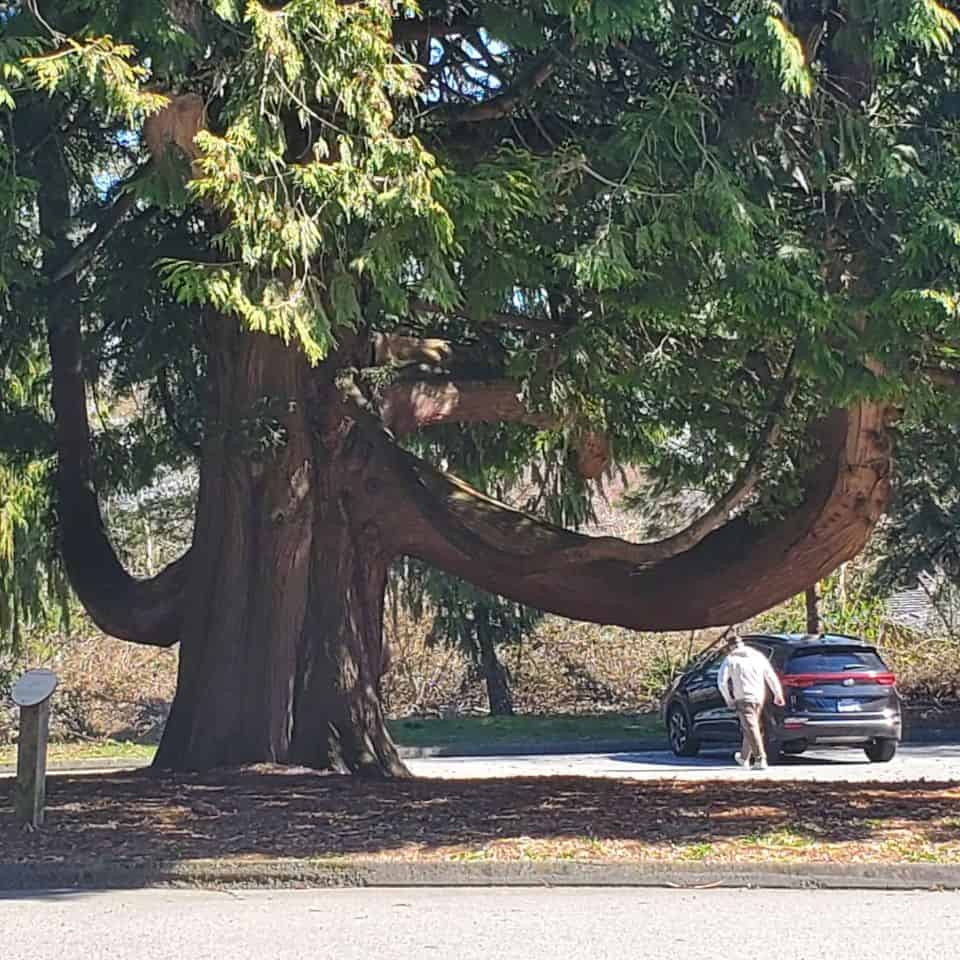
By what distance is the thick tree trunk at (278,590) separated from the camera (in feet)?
43.7

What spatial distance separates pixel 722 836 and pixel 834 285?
12.8 feet

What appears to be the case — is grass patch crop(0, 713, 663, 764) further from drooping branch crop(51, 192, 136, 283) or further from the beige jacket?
drooping branch crop(51, 192, 136, 283)

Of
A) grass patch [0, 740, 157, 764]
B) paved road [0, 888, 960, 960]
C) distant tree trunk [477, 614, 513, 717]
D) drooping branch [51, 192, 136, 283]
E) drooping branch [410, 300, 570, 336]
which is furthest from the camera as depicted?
distant tree trunk [477, 614, 513, 717]

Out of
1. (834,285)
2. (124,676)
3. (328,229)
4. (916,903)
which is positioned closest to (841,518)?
(834,285)

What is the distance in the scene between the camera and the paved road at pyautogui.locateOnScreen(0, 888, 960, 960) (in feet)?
24.7

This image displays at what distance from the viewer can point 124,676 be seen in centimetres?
2809

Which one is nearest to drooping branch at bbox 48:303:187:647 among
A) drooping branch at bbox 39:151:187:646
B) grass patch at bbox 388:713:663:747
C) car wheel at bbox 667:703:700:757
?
drooping branch at bbox 39:151:187:646

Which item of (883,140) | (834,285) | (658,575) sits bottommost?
(658,575)

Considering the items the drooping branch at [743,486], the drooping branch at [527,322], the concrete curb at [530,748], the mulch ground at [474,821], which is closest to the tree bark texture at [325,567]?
the drooping branch at [743,486]

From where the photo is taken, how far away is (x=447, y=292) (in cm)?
886

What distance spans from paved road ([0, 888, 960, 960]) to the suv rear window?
10.4m

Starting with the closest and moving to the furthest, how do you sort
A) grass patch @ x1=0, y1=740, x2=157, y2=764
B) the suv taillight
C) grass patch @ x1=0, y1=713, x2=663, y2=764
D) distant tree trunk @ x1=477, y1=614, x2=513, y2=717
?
the suv taillight → grass patch @ x1=0, y1=740, x2=157, y2=764 → grass patch @ x1=0, y1=713, x2=663, y2=764 → distant tree trunk @ x1=477, y1=614, x2=513, y2=717

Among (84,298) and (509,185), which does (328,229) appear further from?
(84,298)

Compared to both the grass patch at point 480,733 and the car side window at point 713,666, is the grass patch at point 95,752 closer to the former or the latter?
A: the grass patch at point 480,733
